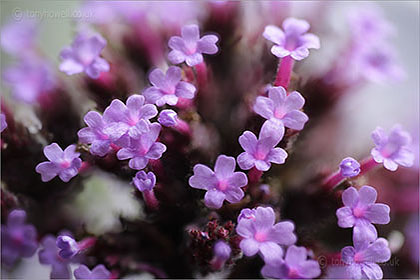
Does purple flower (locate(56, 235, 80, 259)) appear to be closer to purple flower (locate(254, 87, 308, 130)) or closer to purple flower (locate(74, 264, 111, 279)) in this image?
purple flower (locate(74, 264, 111, 279))

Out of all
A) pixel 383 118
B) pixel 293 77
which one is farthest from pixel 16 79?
pixel 383 118

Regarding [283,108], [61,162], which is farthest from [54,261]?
[283,108]

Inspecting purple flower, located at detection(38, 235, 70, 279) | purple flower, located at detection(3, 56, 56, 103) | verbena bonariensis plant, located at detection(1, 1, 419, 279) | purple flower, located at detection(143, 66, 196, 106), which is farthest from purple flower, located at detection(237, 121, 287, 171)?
purple flower, located at detection(3, 56, 56, 103)

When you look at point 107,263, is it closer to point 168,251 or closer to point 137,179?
point 168,251

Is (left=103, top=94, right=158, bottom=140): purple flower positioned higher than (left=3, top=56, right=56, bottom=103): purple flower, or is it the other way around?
(left=103, top=94, right=158, bottom=140): purple flower

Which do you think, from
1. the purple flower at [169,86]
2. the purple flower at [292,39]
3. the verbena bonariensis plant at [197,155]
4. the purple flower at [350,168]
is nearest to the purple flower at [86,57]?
the verbena bonariensis plant at [197,155]

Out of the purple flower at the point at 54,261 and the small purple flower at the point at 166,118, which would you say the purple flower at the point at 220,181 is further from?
the purple flower at the point at 54,261
